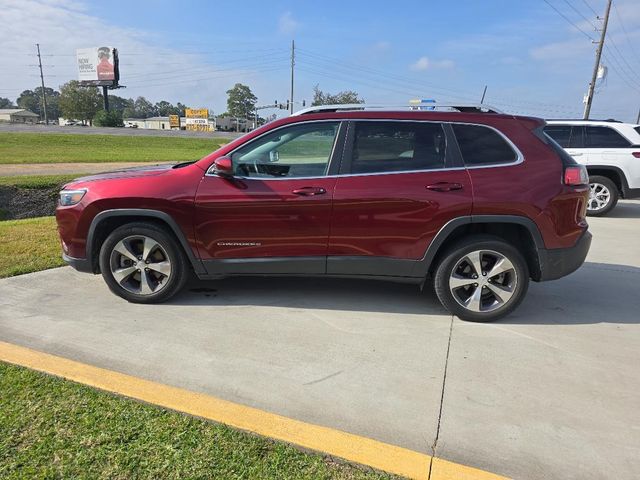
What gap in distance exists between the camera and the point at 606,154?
9.58 m

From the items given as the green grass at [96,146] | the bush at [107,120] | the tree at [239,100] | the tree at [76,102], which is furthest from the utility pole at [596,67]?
the tree at [239,100]

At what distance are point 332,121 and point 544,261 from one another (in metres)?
2.17

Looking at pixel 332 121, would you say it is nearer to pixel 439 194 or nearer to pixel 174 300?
pixel 439 194

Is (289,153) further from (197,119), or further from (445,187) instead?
(197,119)

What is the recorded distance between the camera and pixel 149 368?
3209 millimetres

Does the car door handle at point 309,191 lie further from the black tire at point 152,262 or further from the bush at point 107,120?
the bush at point 107,120

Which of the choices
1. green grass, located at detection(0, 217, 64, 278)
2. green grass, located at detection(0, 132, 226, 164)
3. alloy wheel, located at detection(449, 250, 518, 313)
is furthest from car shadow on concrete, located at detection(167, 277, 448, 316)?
green grass, located at detection(0, 132, 226, 164)

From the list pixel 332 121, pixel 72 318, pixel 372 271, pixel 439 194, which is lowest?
pixel 72 318

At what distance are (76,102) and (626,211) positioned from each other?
107 meters

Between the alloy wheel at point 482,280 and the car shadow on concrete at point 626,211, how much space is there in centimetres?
753

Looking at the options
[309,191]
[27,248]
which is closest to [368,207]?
[309,191]

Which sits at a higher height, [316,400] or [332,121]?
[332,121]

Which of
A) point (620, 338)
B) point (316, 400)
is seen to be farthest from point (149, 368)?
point (620, 338)

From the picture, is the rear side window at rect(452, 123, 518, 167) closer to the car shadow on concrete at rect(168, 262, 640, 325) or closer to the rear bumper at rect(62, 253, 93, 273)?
the car shadow on concrete at rect(168, 262, 640, 325)
